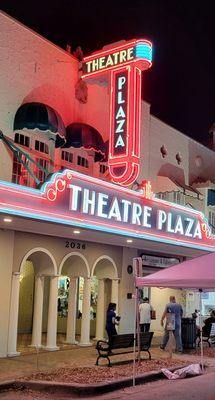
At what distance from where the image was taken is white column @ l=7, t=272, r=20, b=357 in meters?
15.0

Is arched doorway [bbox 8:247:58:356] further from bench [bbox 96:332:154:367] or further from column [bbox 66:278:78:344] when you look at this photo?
bench [bbox 96:332:154:367]

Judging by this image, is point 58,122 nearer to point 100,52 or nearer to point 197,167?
point 100,52

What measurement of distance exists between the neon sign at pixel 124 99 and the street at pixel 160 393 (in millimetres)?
6795

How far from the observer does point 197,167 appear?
28328 mm

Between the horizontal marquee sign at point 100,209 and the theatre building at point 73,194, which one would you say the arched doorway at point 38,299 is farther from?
the horizontal marquee sign at point 100,209

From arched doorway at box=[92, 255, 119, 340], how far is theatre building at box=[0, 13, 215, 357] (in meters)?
0.04

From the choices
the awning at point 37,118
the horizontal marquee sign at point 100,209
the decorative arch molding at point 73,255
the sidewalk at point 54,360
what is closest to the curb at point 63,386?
the sidewalk at point 54,360

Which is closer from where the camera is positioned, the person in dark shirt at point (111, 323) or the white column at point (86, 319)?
the person in dark shirt at point (111, 323)

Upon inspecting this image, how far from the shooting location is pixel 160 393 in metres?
10.8

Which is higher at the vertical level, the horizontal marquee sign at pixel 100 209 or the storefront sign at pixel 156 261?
the horizontal marquee sign at pixel 100 209

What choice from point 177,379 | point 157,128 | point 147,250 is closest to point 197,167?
point 157,128

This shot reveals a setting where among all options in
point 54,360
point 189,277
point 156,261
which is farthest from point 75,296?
point 189,277

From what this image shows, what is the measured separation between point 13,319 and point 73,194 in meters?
4.06

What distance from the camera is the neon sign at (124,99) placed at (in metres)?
16.9
